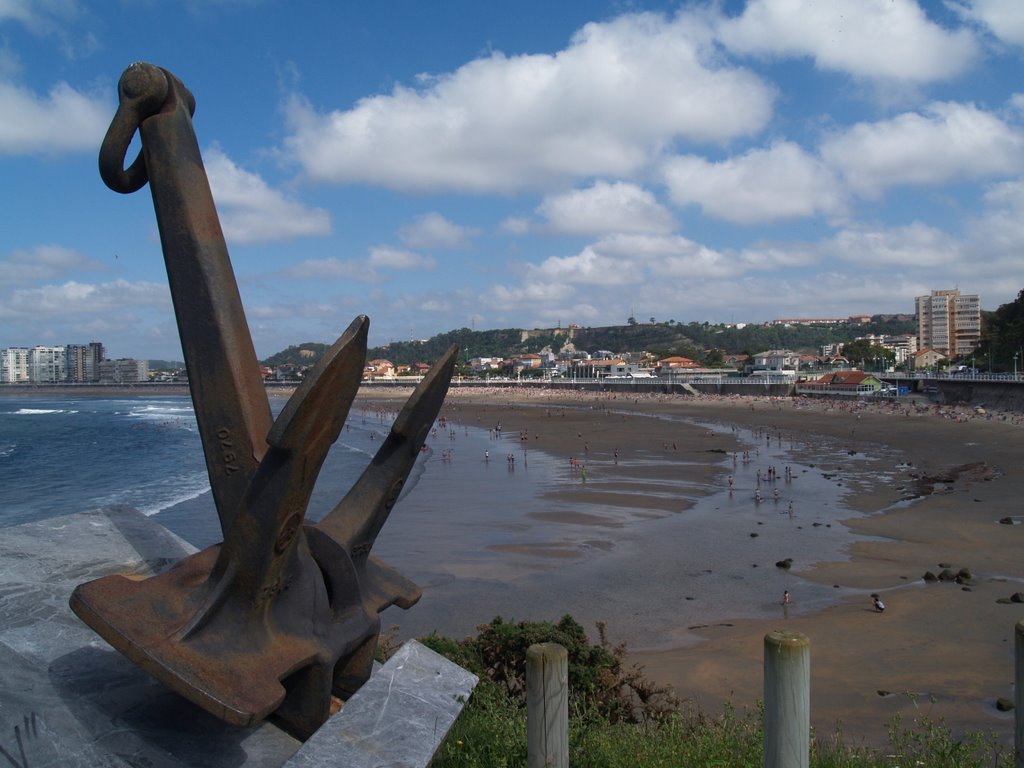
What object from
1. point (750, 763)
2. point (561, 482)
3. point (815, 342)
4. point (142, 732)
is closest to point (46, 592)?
point (142, 732)

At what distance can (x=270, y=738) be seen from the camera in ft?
12.8

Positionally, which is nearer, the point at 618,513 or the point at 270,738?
the point at 270,738

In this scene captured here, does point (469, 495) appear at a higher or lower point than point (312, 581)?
lower

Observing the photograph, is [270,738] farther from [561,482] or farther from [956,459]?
[956,459]

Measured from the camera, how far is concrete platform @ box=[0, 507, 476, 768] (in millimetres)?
3225

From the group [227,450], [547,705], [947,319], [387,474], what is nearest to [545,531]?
[387,474]

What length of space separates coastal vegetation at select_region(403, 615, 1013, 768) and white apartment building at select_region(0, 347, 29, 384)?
655ft

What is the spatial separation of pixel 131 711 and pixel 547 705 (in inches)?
82.6

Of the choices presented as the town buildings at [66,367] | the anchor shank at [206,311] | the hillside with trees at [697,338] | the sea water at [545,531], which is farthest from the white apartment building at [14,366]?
the anchor shank at [206,311]

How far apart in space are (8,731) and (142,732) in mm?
533

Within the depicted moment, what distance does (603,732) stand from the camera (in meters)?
4.61

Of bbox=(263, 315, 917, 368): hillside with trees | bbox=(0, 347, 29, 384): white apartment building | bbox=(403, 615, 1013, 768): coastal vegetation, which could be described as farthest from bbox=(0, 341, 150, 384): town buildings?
bbox=(403, 615, 1013, 768): coastal vegetation

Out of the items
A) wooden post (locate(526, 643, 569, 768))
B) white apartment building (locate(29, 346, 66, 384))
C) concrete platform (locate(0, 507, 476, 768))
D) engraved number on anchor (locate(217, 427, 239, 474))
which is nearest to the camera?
wooden post (locate(526, 643, 569, 768))

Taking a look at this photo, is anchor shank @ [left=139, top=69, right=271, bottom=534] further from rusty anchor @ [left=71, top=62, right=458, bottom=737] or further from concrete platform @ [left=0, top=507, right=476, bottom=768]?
concrete platform @ [left=0, top=507, right=476, bottom=768]
